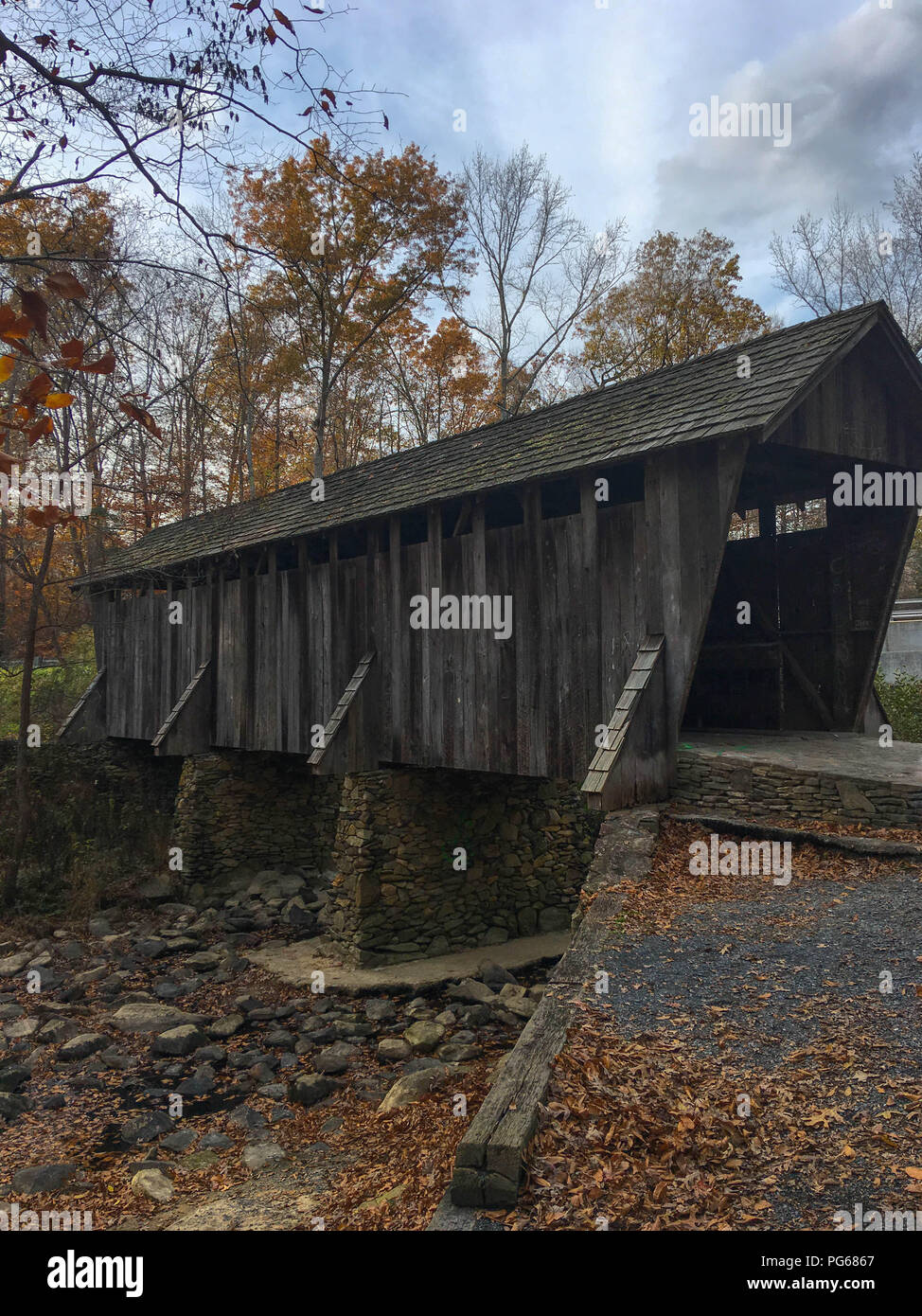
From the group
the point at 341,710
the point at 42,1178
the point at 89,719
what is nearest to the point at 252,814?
the point at 341,710

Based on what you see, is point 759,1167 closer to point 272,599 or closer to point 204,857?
point 272,599

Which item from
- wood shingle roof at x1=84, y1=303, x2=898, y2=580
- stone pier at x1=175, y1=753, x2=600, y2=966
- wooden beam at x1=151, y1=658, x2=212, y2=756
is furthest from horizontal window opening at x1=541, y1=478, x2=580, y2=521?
wooden beam at x1=151, y1=658, x2=212, y2=756

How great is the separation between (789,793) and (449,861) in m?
6.03

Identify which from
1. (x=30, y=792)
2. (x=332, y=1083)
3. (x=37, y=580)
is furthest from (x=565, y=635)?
(x=30, y=792)

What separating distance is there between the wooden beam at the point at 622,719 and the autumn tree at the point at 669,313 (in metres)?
14.5

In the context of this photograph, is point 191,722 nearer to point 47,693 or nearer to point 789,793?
point 47,693

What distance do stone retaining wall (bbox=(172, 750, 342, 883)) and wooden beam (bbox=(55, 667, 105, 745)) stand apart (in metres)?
4.19

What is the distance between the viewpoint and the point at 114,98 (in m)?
3.80

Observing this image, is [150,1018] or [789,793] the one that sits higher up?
[789,793]

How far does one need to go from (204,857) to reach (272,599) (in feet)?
16.6

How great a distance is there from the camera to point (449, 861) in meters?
12.1

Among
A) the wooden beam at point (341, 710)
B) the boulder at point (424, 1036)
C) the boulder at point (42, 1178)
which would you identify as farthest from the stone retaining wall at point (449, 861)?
the boulder at point (42, 1178)

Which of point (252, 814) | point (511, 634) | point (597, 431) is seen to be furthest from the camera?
point (252, 814)
